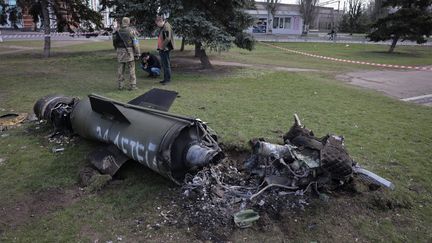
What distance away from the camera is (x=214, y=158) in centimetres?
412

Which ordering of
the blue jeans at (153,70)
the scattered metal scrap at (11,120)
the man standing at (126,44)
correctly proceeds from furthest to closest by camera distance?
1. the blue jeans at (153,70)
2. the man standing at (126,44)
3. the scattered metal scrap at (11,120)

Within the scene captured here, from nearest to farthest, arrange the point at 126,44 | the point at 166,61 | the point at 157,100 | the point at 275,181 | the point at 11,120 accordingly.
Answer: the point at 275,181 → the point at 157,100 → the point at 11,120 → the point at 126,44 → the point at 166,61

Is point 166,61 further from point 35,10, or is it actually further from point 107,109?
point 35,10

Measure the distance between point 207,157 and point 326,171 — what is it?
124 cm

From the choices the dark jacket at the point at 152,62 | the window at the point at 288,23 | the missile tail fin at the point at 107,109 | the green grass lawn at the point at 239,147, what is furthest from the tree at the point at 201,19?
the window at the point at 288,23

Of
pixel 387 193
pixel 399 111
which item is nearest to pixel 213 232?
pixel 387 193

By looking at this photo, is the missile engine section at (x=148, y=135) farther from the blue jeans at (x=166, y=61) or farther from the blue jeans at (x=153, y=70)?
the blue jeans at (x=153, y=70)

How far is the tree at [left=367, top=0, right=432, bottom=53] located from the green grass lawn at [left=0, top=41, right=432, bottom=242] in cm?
1665

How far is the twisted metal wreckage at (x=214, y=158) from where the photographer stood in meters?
4.00

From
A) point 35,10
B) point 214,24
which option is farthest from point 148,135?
point 35,10

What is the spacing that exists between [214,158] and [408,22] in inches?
981

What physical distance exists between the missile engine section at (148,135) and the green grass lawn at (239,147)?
312mm

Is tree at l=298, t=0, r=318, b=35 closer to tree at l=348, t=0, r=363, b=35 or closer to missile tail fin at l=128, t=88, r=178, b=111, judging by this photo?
tree at l=348, t=0, r=363, b=35

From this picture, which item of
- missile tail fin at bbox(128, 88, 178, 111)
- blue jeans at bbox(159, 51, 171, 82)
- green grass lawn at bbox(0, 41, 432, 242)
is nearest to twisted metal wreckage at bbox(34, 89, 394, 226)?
green grass lawn at bbox(0, 41, 432, 242)
